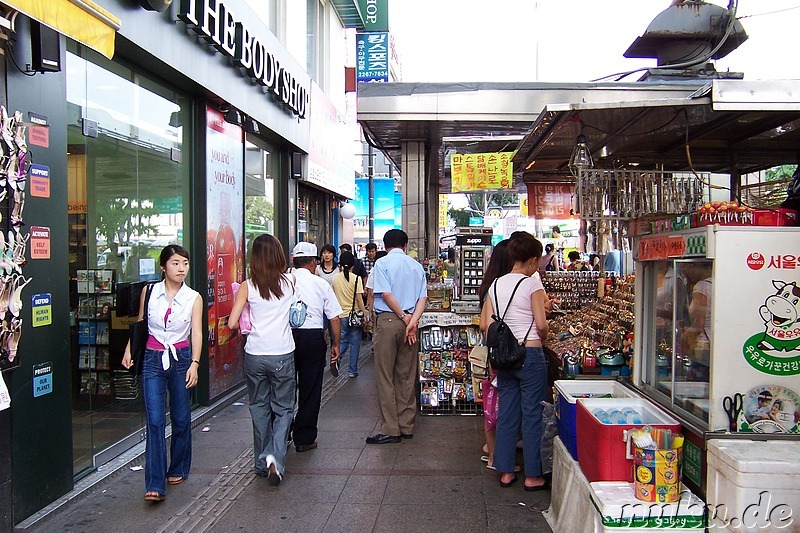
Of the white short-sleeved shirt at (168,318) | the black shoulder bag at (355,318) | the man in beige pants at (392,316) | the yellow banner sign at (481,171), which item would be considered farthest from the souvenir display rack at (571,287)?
the white short-sleeved shirt at (168,318)

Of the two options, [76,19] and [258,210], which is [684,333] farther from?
[258,210]

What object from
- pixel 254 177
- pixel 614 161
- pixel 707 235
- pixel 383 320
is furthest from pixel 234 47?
pixel 707 235

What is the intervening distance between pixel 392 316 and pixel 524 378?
1712 millimetres

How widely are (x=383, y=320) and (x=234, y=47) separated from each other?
147 inches

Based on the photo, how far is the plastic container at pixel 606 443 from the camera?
11.0 feet

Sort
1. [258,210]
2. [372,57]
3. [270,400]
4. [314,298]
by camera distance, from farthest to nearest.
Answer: [372,57]
[258,210]
[314,298]
[270,400]

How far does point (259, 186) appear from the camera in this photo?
32.6ft

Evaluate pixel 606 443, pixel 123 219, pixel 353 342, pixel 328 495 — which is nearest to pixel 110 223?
pixel 123 219

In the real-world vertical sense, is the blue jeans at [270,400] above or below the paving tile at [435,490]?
above

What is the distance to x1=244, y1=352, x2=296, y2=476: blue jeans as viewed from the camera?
200 inches

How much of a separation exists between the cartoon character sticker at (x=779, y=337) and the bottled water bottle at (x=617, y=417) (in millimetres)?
838

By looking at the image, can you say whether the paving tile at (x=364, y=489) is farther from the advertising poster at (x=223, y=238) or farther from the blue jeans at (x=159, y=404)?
the advertising poster at (x=223, y=238)

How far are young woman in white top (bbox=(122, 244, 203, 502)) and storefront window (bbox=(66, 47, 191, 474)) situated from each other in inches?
33.5

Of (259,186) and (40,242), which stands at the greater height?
(259,186)
